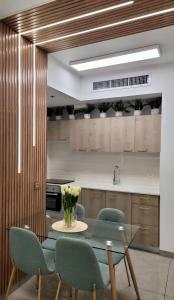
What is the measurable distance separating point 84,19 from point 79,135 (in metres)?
2.54

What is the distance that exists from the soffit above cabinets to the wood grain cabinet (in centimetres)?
248

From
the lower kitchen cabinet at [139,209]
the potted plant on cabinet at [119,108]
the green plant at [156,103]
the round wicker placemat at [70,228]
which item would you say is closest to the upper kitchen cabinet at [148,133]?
the green plant at [156,103]

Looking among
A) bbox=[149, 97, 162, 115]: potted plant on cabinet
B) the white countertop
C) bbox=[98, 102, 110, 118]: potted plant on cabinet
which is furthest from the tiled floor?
bbox=[98, 102, 110, 118]: potted plant on cabinet

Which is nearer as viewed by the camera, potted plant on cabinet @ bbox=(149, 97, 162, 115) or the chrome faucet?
potted plant on cabinet @ bbox=(149, 97, 162, 115)

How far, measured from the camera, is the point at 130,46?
2.89m

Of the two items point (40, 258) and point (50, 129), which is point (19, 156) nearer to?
point (40, 258)

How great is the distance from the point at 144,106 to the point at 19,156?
2.58 meters

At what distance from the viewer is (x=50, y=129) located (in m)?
4.89

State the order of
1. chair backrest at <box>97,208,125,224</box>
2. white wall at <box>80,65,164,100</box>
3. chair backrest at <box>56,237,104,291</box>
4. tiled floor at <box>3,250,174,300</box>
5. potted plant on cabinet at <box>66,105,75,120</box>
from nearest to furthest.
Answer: chair backrest at <box>56,237,104,291</box>, tiled floor at <box>3,250,174,300</box>, chair backrest at <box>97,208,125,224</box>, white wall at <box>80,65,164,100</box>, potted plant on cabinet at <box>66,105,75,120</box>

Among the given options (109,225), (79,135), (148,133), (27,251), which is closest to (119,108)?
(148,133)

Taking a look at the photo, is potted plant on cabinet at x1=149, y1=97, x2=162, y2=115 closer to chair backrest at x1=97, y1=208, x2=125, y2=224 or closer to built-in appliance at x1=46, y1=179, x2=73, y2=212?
chair backrest at x1=97, y1=208, x2=125, y2=224

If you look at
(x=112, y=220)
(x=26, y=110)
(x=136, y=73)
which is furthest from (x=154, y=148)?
(x=26, y=110)

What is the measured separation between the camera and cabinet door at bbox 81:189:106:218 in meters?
4.00

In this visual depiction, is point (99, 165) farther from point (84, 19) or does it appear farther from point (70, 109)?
point (84, 19)
